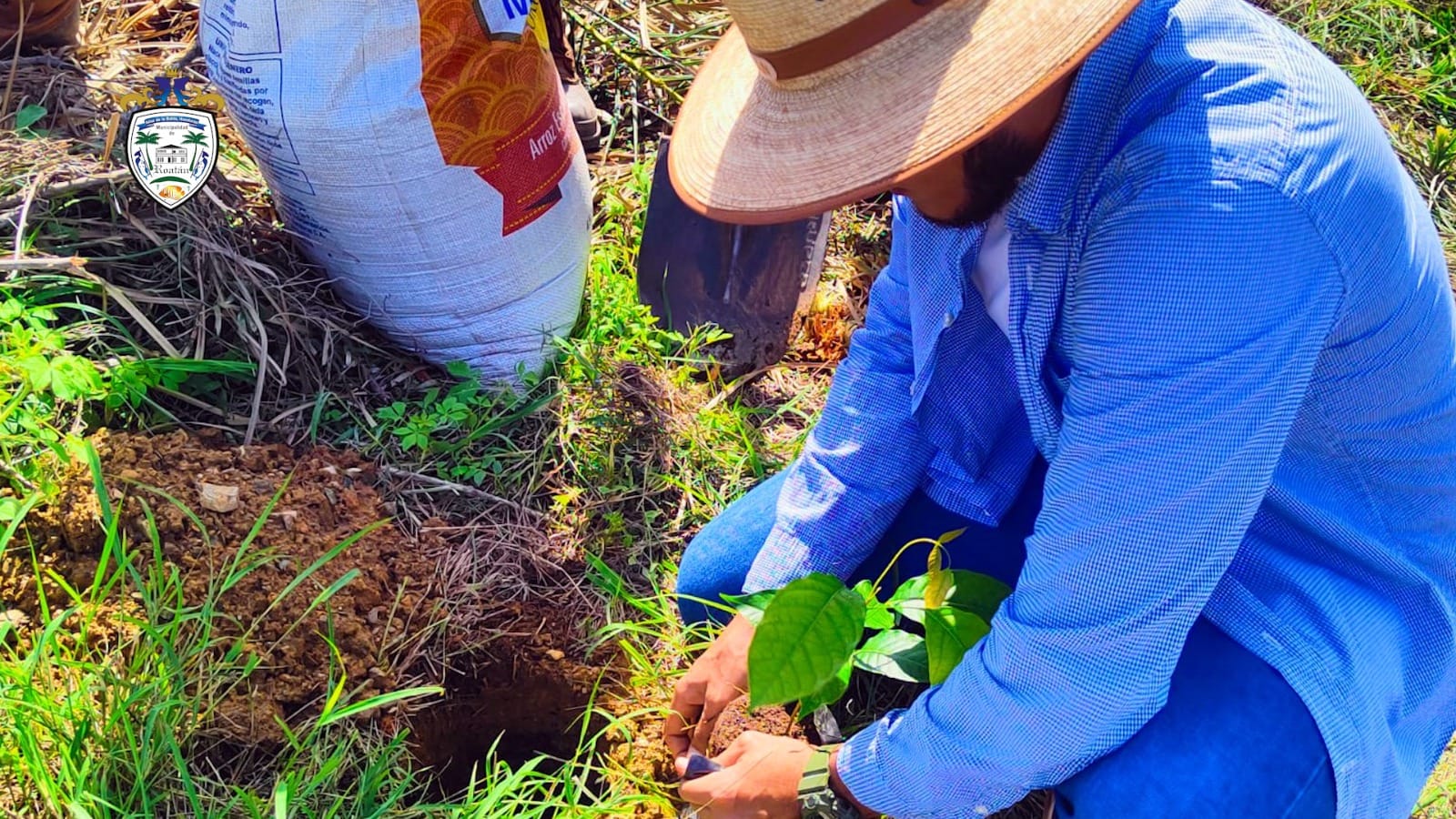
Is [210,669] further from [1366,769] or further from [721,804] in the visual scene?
[1366,769]

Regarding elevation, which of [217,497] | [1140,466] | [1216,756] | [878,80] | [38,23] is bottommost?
[1216,756]

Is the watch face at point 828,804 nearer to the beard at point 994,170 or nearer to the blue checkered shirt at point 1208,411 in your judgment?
the blue checkered shirt at point 1208,411

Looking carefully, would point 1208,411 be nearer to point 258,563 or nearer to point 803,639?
point 803,639

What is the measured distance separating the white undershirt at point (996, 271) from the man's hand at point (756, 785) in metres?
0.56

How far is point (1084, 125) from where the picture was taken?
39.9 inches

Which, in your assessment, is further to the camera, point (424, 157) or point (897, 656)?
point (424, 157)

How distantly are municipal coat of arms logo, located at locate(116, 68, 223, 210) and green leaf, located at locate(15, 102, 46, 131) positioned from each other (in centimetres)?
33

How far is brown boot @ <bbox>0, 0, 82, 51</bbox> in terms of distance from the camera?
6.78 feet

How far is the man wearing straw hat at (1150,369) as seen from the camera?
93cm

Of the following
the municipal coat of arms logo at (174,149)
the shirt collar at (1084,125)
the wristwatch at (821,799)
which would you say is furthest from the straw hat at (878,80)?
the municipal coat of arms logo at (174,149)

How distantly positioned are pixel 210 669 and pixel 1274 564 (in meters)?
1.26

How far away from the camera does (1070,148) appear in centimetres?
102

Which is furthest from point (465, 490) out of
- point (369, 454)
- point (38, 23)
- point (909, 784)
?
point (38, 23)

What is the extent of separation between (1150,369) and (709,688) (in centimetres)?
72
